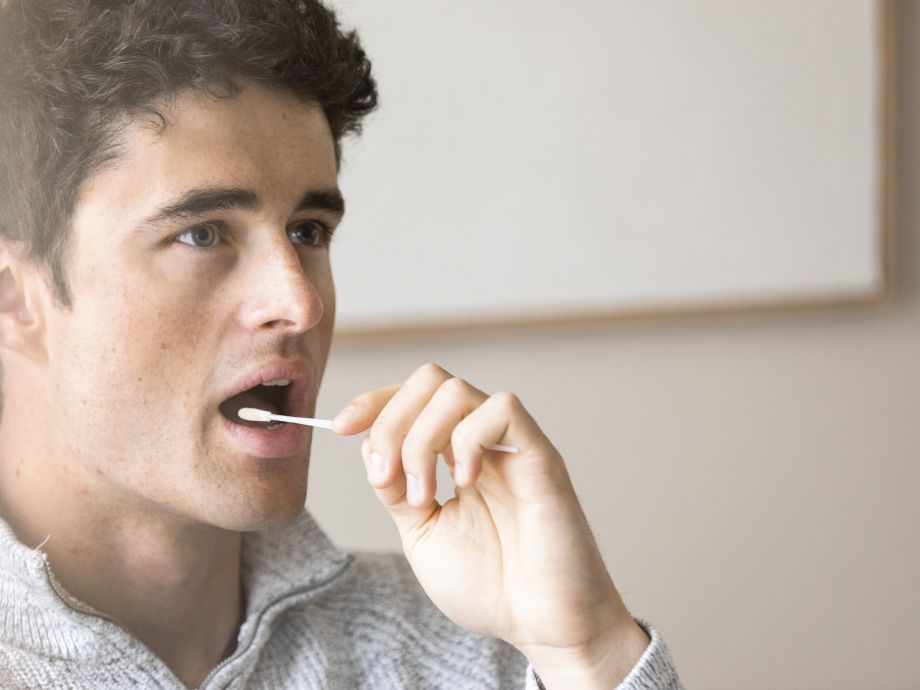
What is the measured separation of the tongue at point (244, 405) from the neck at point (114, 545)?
4.7 inches

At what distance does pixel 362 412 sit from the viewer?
100cm

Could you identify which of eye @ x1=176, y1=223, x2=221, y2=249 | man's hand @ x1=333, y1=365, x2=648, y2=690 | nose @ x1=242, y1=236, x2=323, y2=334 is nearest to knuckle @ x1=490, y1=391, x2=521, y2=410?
man's hand @ x1=333, y1=365, x2=648, y2=690

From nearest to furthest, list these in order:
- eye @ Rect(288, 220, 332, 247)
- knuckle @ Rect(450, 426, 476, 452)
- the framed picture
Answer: knuckle @ Rect(450, 426, 476, 452)
eye @ Rect(288, 220, 332, 247)
the framed picture

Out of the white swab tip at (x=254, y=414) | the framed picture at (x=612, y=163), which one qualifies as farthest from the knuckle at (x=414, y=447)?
the framed picture at (x=612, y=163)

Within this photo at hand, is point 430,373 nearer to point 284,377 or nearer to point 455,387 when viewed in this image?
point 455,387

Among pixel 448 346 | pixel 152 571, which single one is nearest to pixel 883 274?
pixel 448 346

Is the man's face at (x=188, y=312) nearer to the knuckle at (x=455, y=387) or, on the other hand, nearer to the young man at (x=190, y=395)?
the young man at (x=190, y=395)

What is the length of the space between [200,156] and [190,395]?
22 cm

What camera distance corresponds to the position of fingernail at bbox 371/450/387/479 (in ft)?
3.25

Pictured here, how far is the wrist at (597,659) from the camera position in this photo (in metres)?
1.04

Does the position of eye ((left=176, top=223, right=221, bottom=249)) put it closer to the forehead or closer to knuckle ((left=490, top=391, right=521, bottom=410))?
the forehead

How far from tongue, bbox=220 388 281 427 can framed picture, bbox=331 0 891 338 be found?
730 millimetres

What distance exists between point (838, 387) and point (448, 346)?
694mm

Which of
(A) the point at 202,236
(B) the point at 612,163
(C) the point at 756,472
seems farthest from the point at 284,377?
(C) the point at 756,472
